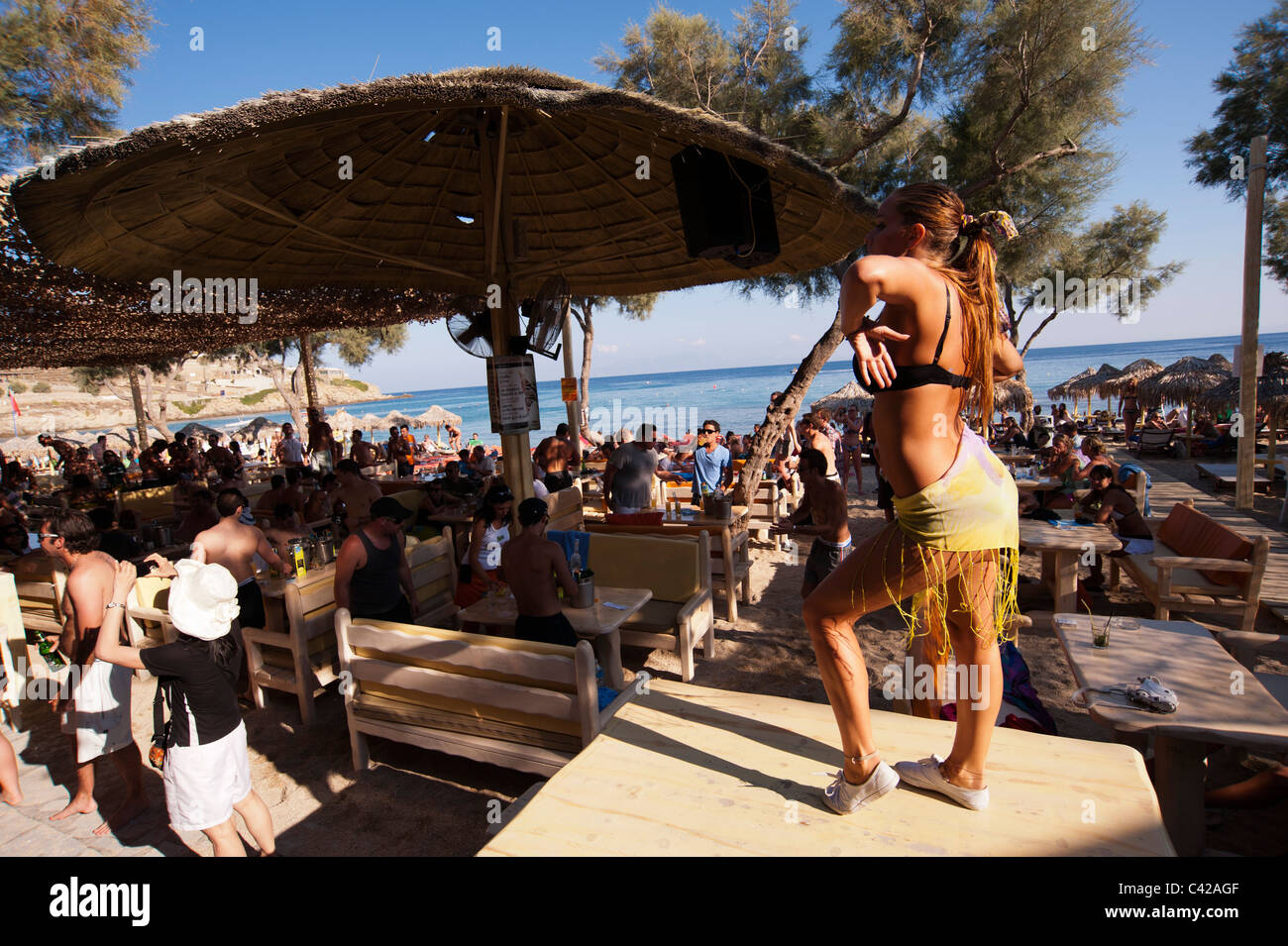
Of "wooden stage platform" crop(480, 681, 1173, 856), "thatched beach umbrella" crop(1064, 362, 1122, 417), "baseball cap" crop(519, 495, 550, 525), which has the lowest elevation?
"wooden stage platform" crop(480, 681, 1173, 856)

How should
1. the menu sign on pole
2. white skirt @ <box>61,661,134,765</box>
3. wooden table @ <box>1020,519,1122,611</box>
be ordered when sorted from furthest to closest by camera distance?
wooden table @ <box>1020,519,1122,611</box> → the menu sign on pole → white skirt @ <box>61,661,134,765</box>

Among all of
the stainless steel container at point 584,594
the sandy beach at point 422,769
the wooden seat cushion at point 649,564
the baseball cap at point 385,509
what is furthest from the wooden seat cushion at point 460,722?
the wooden seat cushion at point 649,564

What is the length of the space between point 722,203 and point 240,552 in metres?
4.04

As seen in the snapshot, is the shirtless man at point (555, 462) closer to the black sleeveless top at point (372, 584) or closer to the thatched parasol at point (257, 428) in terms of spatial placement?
the black sleeveless top at point (372, 584)

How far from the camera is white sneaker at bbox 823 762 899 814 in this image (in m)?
1.84

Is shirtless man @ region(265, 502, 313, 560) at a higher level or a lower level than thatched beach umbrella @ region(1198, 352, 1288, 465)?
lower

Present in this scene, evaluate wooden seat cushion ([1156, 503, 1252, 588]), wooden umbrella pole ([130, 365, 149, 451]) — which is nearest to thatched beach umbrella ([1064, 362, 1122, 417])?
wooden seat cushion ([1156, 503, 1252, 588])

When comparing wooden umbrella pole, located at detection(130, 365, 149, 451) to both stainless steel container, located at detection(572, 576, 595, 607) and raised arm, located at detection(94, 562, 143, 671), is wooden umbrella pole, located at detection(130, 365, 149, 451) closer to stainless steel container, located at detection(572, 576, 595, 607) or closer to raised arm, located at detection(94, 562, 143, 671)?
raised arm, located at detection(94, 562, 143, 671)

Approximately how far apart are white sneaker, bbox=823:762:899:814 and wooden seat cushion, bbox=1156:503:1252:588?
4.82 metres

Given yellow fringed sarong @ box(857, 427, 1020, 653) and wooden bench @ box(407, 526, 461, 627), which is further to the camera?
wooden bench @ box(407, 526, 461, 627)

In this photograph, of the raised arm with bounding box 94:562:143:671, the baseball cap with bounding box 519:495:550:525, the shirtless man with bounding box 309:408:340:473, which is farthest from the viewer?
the shirtless man with bounding box 309:408:340:473

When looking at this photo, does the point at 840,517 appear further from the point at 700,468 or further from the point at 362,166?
the point at 362,166

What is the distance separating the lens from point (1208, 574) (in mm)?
5203
